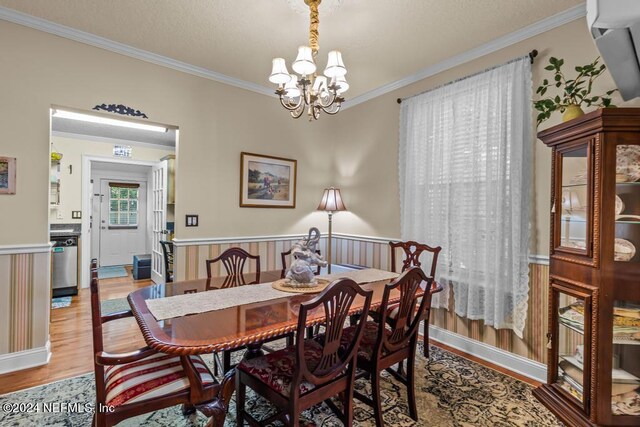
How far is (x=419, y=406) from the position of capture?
80.1 inches

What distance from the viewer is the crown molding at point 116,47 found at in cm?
237

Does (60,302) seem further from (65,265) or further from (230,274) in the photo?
(230,274)

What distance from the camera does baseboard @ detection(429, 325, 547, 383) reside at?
237 cm

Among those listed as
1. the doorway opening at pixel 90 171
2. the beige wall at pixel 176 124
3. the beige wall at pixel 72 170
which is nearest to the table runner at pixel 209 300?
the beige wall at pixel 176 124

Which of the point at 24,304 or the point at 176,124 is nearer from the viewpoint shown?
the point at 24,304

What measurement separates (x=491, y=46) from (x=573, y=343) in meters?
2.29

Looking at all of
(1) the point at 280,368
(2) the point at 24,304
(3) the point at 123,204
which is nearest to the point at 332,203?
(1) the point at 280,368

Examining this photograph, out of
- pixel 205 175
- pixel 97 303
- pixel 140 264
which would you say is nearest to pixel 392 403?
pixel 97 303

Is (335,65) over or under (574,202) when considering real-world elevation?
over

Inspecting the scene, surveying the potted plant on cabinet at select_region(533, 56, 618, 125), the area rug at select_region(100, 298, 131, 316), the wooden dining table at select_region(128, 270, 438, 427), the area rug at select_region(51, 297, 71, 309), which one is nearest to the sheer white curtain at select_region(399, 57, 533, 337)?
the potted plant on cabinet at select_region(533, 56, 618, 125)

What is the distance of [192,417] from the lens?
189 centimetres

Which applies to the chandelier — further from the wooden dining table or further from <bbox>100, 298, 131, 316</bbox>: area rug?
<bbox>100, 298, 131, 316</bbox>: area rug

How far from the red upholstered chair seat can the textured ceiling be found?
7.30 ft

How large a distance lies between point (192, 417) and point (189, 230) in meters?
1.77
